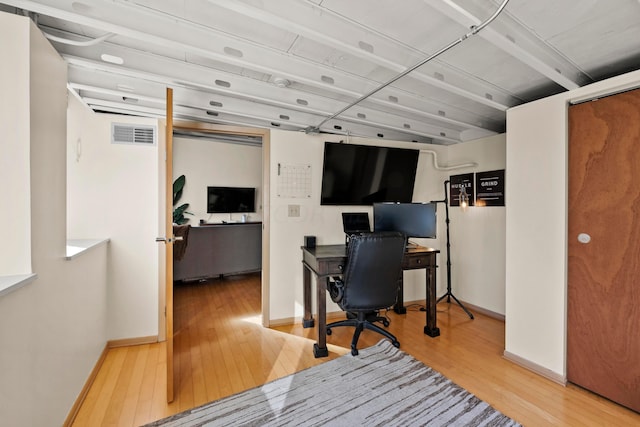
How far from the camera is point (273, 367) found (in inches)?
89.5

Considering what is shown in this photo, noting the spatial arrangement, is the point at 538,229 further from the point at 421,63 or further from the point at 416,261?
the point at 421,63

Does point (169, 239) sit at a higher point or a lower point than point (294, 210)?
lower

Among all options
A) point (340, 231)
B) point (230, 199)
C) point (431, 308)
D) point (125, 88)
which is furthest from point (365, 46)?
point (230, 199)

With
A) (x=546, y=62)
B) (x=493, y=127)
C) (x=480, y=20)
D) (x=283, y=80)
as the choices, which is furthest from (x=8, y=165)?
(x=493, y=127)

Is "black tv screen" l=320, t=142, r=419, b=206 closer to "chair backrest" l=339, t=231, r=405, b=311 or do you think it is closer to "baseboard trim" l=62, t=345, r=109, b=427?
"chair backrest" l=339, t=231, r=405, b=311

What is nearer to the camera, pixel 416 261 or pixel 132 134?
pixel 132 134

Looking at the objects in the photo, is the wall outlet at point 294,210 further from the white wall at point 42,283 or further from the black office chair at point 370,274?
the white wall at point 42,283

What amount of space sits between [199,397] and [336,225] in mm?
2137

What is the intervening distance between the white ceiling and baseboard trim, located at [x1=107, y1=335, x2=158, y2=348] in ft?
7.12

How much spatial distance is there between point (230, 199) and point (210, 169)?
2.06ft

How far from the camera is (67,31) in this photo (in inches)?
60.3

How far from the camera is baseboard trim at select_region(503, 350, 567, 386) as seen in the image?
80.8 inches

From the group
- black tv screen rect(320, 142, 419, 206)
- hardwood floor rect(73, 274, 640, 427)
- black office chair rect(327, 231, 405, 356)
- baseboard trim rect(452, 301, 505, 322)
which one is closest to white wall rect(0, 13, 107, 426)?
hardwood floor rect(73, 274, 640, 427)

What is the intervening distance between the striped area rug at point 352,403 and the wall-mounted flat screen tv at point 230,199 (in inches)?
135
